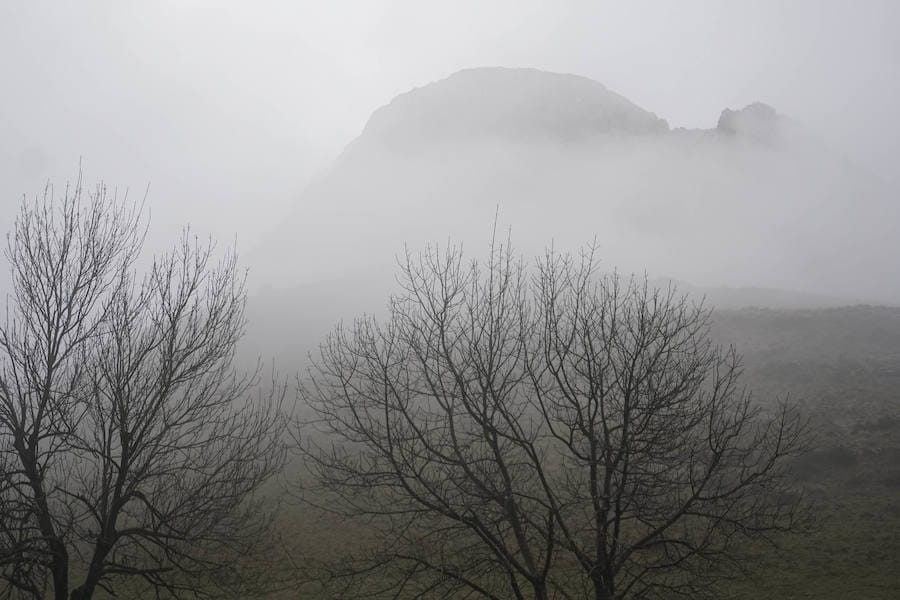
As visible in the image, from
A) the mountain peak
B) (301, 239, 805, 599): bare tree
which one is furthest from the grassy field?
the mountain peak

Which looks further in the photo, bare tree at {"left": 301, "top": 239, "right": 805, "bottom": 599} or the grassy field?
the grassy field

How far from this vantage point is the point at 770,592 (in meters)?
12.4

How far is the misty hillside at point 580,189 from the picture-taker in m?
108

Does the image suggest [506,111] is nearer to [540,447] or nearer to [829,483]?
[829,483]

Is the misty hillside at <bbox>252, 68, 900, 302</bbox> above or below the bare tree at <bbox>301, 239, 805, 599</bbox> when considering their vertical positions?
above

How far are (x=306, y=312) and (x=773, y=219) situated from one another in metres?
113

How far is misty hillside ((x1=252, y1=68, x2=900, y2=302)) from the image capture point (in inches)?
4236

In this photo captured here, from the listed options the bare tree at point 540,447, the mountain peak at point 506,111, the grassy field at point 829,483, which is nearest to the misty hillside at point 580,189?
the mountain peak at point 506,111

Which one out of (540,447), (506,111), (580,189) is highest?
(506,111)

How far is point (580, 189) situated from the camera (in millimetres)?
131500

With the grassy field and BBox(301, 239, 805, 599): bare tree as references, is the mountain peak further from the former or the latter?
BBox(301, 239, 805, 599): bare tree

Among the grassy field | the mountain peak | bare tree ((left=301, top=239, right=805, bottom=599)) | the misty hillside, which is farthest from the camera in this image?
the mountain peak

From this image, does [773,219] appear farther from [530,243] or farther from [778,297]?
[778,297]

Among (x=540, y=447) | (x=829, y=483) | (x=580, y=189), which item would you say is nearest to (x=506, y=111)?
(x=580, y=189)
